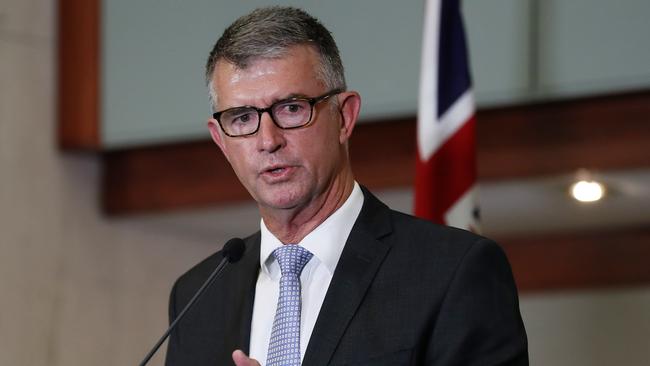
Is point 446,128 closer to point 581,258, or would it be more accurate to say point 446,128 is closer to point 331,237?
point 331,237

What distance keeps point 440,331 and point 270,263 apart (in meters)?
0.50

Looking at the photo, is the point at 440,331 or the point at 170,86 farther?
the point at 170,86

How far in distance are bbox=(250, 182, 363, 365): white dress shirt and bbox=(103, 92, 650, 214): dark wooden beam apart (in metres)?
2.78

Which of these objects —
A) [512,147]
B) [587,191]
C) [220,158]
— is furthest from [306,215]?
[220,158]

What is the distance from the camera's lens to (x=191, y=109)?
6.20 meters

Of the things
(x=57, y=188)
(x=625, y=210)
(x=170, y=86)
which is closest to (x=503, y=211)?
(x=625, y=210)

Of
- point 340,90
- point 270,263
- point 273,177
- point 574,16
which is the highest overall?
point 574,16

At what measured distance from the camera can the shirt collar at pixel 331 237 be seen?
259 centimetres

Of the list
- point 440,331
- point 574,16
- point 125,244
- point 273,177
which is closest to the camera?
point 440,331

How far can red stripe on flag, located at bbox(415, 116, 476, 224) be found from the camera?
4.27m

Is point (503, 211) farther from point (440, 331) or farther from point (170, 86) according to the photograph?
point (440, 331)

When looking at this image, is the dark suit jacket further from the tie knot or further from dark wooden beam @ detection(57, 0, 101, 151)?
dark wooden beam @ detection(57, 0, 101, 151)

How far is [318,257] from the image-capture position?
2.59 meters

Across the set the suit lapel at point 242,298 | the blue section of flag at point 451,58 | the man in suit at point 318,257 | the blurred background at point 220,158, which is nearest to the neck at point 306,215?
the man in suit at point 318,257
